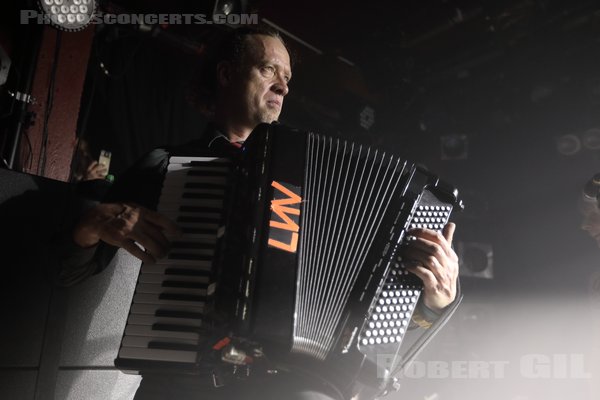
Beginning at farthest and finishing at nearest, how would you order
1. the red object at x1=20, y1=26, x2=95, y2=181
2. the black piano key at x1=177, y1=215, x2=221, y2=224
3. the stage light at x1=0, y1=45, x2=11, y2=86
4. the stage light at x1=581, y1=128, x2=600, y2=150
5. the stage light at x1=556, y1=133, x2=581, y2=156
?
1. the stage light at x1=556, y1=133, x2=581, y2=156
2. the stage light at x1=581, y1=128, x2=600, y2=150
3. the red object at x1=20, y1=26, x2=95, y2=181
4. the stage light at x1=0, y1=45, x2=11, y2=86
5. the black piano key at x1=177, y1=215, x2=221, y2=224

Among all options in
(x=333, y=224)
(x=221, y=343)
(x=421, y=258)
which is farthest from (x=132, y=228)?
(x=421, y=258)

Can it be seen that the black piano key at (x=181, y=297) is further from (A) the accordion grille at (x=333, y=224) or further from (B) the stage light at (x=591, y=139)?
(B) the stage light at (x=591, y=139)

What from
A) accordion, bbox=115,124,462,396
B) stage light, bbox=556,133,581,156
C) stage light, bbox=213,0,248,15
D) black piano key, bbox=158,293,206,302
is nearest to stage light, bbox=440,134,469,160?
stage light, bbox=556,133,581,156

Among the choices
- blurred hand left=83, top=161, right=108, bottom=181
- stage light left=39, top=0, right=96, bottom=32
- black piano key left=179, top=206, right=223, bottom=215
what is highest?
stage light left=39, top=0, right=96, bottom=32

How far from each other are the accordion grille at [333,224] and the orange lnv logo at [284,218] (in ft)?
0.11

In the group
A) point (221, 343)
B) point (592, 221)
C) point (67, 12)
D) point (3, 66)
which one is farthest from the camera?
point (592, 221)

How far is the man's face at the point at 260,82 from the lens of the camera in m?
1.90

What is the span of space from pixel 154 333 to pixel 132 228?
0.90 ft

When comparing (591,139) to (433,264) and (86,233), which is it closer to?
(433,264)

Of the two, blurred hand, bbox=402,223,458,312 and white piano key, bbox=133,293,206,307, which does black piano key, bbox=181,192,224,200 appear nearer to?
white piano key, bbox=133,293,206,307

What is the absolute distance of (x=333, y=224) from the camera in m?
1.36

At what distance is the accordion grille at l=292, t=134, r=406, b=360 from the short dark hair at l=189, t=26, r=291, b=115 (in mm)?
836

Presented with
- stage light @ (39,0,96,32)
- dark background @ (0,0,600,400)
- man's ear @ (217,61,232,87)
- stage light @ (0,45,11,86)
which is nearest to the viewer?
man's ear @ (217,61,232,87)

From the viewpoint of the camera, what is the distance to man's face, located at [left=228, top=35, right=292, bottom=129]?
190 centimetres
